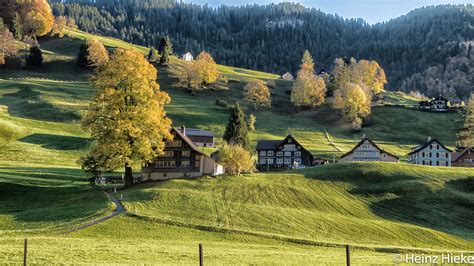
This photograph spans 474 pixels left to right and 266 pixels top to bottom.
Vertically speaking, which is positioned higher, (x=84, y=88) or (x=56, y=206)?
(x=84, y=88)

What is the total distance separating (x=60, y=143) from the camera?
310 ft

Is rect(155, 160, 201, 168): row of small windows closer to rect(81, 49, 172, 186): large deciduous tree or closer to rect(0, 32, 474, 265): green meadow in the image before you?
rect(0, 32, 474, 265): green meadow

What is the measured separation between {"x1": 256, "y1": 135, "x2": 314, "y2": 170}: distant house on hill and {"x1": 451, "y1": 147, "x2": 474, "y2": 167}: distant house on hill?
110ft

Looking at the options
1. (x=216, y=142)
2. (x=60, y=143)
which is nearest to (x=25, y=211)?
(x=60, y=143)

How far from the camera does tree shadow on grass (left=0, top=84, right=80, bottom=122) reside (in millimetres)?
115162

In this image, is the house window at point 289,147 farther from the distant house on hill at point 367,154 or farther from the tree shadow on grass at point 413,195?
the tree shadow on grass at point 413,195

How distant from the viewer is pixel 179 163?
7331 cm

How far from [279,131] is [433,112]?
61.5 meters

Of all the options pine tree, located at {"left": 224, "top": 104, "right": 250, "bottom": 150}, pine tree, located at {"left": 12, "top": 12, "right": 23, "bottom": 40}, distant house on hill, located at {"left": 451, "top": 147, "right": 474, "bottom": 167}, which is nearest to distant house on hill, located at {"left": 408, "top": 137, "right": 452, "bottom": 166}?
distant house on hill, located at {"left": 451, "top": 147, "right": 474, "bottom": 167}

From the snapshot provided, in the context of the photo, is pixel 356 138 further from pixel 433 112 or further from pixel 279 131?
pixel 433 112

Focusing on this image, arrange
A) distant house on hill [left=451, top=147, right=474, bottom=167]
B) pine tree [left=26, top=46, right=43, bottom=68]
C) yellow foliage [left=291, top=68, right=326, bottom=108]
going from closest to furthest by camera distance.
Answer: distant house on hill [left=451, top=147, right=474, bottom=167] → yellow foliage [left=291, top=68, right=326, bottom=108] → pine tree [left=26, top=46, right=43, bottom=68]

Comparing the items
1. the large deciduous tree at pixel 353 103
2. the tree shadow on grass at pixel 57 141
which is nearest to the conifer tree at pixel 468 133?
the large deciduous tree at pixel 353 103

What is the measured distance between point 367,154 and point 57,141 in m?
67.6

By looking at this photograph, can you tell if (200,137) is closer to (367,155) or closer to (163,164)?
(367,155)
